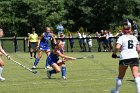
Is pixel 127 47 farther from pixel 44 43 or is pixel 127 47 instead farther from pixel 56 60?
pixel 44 43

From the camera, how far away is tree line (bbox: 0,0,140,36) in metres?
83.2

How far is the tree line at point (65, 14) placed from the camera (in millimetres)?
83188

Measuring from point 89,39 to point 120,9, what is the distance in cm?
4778

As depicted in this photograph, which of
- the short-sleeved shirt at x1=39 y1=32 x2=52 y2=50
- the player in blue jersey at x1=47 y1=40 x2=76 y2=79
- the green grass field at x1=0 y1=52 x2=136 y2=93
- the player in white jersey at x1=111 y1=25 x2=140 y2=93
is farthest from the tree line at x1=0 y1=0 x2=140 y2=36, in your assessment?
the player in white jersey at x1=111 y1=25 x2=140 y2=93

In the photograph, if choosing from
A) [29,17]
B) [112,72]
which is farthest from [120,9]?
[112,72]

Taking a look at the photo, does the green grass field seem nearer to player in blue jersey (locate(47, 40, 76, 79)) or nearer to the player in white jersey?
player in blue jersey (locate(47, 40, 76, 79))

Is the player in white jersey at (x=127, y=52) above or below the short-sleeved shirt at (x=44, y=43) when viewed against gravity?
above

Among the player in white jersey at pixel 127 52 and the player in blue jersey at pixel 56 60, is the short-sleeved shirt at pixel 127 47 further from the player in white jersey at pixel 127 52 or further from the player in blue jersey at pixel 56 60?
the player in blue jersey at pixel 56 60

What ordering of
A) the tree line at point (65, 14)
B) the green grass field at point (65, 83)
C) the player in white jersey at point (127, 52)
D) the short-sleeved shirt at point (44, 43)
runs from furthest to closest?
the tree line at point (65, 14) < the short-sleeved shirt at point (44, 43) < the green grass field at point (65, 83) < the player in white jersey at point (127, 52)

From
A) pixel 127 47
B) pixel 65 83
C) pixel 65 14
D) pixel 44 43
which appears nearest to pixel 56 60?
A: pixel 65 83

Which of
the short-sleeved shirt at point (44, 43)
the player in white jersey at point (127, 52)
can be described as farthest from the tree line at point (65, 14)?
the player in white jersey at point (127, 52)

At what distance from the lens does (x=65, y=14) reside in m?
88.9

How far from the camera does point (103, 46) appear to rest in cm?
4184

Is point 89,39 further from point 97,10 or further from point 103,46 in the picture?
point 97,10
